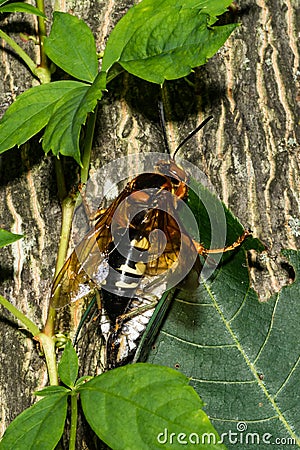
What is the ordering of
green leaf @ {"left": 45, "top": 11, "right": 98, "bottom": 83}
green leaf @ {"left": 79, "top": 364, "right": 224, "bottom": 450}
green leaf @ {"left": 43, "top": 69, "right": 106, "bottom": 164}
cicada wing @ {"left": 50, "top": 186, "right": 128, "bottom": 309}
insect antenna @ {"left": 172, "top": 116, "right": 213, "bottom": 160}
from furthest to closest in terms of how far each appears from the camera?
insect antenna @ {"left": 172, "top": 116, "right": 213, "bottom": 160} < cicada wing @ {"left": 50, "top": 186, "right": 128, "bottom": 309} < green leaf @ {"left": 45, "top": 11, "right": 98, "bottom": 83} < green leaf @ {"left": 43, "top": 69, "right": 106, "bottom": 164} < green leaf @ {"left": 79, "top": 364, "right": 224, "bottom": 450}

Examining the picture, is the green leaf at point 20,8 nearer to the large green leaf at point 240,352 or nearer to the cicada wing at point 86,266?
the cicada wing at point 86,266

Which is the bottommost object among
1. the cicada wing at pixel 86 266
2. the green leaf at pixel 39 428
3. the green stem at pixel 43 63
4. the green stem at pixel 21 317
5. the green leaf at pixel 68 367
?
the green leaf at pixel 39 428

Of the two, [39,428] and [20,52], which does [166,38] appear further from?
[39,428]

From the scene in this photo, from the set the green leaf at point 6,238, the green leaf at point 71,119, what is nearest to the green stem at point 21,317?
the green leaf at point 6,238

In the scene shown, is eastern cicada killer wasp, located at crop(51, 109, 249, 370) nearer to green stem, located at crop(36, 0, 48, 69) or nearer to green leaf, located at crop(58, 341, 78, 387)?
green leaf, located at crop(58, 341, 78, 387)

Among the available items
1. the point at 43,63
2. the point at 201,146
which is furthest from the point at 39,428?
the point at 43,63

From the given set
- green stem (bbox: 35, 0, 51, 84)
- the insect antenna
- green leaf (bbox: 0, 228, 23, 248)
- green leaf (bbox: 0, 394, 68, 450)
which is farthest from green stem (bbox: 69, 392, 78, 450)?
green stem (bbox: 35, 0, 51, 84)
